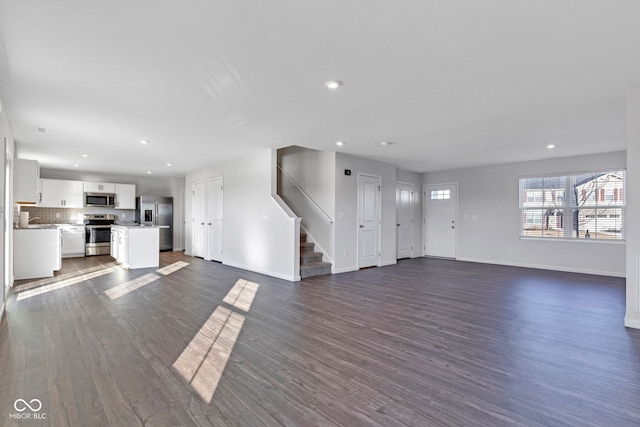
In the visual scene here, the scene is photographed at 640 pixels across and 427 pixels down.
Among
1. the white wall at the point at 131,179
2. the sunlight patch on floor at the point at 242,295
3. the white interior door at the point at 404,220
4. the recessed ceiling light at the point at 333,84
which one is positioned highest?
the recessed ceiling light at the point at 333,84

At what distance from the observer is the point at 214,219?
27.1 ft

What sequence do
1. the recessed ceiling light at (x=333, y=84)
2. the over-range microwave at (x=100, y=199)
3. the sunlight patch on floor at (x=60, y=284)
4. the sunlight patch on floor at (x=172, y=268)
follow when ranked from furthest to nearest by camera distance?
the over-range microwave at (x=100, y=199), the sunlight patch on floor at (x=172, y=268), the sunlight patch on floor at (x=60, y=284), the recessed ceiling light at (x=333, y=84)

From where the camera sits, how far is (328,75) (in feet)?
9.87

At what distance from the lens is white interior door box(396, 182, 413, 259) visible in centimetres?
885

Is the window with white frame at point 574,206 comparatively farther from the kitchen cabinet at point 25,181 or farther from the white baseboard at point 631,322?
the kitchen cabinet at point 25,181

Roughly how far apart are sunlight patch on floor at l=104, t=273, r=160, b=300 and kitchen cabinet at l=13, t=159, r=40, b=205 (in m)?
2.32

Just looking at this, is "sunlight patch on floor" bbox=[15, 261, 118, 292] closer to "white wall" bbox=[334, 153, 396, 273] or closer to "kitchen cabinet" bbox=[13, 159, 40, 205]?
"kitchen cabinet" bbox=[13, 159, 40, 205]

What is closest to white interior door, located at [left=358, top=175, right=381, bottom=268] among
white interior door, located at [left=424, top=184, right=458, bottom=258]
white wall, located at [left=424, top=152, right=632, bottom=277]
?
white interior door, located at [left=424, top=184, right=458, bottom=258]

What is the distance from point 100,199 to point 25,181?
431 cm

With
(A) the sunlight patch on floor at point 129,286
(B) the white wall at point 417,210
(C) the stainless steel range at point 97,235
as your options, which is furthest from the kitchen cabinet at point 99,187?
(B) the white wall at point 417,210

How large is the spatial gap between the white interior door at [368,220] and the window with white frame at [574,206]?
341 centimetres

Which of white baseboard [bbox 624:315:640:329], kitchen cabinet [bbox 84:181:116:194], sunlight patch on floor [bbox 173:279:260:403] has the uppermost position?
kitchen cabinet [bbox 84:181:116:194]

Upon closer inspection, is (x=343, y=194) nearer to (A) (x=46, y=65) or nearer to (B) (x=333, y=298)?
(B) (x=333, y=298)

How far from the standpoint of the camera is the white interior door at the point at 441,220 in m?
8.85
